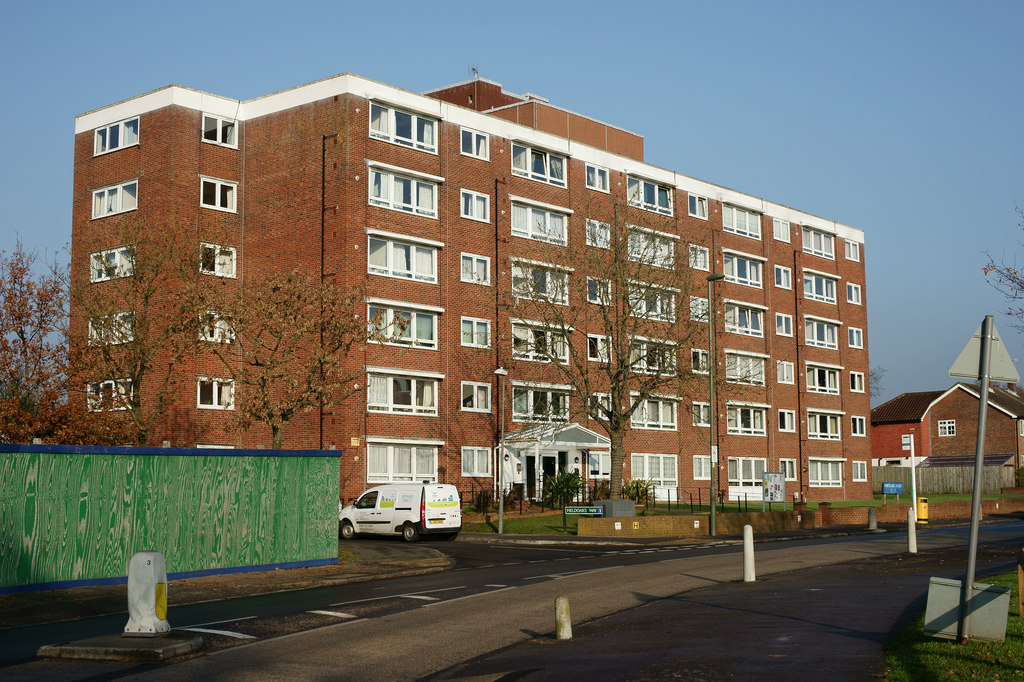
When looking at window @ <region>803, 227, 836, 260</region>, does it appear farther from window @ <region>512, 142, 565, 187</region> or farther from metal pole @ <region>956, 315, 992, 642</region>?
metal pole @ <region>956, 315, 992, 642</region>

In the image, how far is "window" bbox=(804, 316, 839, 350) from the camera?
73562 millimetres

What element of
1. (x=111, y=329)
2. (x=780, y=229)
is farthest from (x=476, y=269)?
(x=780, y=229)

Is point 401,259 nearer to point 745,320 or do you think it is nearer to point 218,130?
point 218,130

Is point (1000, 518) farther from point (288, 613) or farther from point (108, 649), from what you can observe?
point (108, 649)

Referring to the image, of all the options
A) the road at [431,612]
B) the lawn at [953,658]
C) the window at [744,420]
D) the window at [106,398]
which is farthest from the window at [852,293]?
the lawn at [953,658]

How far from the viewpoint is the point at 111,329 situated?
115 ft

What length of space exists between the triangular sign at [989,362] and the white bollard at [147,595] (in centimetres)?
932

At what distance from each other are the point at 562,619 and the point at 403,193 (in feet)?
118

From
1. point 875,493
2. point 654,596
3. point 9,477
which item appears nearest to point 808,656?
point 654,596

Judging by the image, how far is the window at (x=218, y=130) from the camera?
48.1 m

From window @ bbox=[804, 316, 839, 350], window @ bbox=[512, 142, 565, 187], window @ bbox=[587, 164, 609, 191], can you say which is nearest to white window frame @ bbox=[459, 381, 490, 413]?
window @ bbox=[512, 142, 565, 187]

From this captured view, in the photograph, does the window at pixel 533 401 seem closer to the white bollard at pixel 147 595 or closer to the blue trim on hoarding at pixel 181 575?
the blue trim on hoarding at pixel 181 575

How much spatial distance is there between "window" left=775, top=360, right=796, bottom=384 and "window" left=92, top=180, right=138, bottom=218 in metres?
41.3

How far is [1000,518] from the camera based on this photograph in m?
53.6
